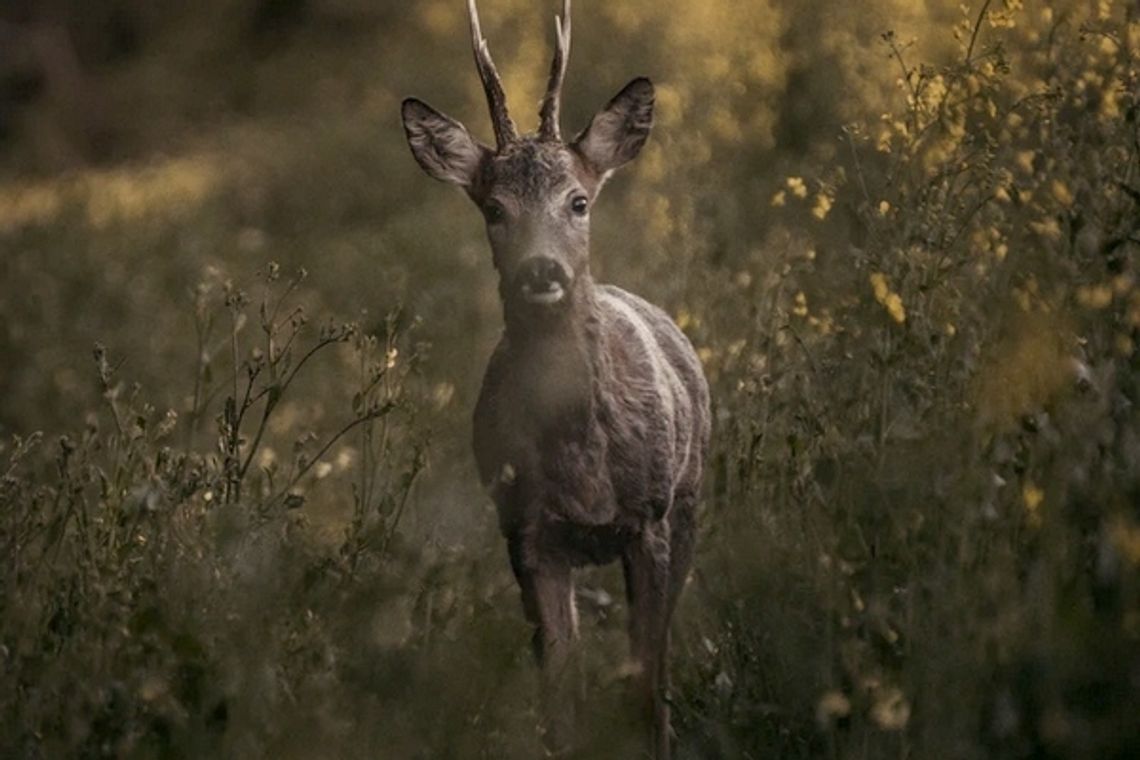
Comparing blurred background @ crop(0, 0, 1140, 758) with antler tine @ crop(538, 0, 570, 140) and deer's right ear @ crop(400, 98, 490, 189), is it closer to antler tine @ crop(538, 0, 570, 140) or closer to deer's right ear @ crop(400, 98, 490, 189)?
deer's right ear @ crop(400, 98, 490, 189)

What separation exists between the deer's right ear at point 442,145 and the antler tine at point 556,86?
0.20m

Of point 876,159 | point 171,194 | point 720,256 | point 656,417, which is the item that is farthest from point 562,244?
point 171,194

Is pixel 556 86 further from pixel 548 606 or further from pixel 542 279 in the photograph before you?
pixel 548 606

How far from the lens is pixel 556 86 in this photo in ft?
24.2

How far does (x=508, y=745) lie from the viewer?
5.88m

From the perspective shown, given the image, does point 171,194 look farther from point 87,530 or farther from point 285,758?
point 285,758

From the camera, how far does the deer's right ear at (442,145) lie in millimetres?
7645

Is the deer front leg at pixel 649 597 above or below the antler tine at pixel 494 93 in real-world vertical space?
below

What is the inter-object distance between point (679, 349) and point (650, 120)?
2.50ft

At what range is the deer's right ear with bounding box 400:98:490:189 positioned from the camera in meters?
7.64

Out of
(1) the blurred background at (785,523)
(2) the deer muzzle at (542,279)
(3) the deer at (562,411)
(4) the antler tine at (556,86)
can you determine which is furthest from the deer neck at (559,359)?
(4) the antler tine at (556,86)

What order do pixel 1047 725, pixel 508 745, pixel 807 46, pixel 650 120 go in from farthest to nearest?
pixel 807 46
pixel 650 120
pixel 508 745
pixel 1047 725

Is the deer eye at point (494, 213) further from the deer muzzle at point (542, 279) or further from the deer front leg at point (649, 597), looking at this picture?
the deer front leg at point (649, 597)

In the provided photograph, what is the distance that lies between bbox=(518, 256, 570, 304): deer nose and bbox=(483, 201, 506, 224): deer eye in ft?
0.96
